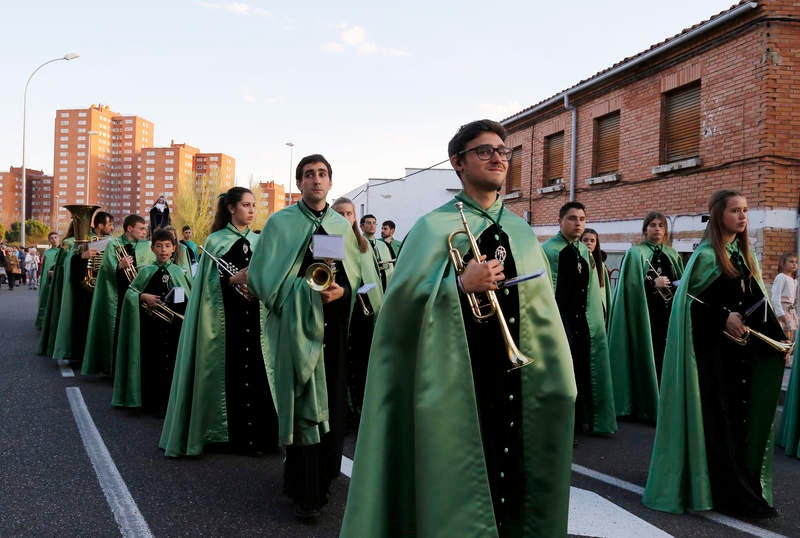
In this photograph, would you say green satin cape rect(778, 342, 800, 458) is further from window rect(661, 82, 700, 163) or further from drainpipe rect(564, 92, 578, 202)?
drainpipe rect(564, 92, 578, 202)

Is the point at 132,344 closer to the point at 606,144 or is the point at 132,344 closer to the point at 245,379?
the point at 245,379

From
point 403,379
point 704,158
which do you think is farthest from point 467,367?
point 704,158

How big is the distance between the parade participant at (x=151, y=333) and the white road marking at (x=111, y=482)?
55cm

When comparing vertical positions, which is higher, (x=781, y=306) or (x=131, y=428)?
(x=781, y=306)

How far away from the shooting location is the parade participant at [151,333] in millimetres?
7629

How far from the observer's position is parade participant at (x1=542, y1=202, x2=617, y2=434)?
6980mm

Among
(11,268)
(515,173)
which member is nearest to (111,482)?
(515,173)

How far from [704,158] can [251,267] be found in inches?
419

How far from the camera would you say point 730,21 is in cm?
1247

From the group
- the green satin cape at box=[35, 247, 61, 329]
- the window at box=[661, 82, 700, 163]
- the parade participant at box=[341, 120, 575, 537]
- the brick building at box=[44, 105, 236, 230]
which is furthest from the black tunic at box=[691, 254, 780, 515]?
the brick building at box=[44, 105, 236, 230]

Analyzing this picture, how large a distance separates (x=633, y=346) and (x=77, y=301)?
7809 millimetres

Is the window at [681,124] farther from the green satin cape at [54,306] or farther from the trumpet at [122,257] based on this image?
the green satin cape at [54,306]

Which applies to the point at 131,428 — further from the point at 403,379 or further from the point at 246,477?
the point at 403,379

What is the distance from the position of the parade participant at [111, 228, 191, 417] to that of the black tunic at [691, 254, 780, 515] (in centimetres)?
503
